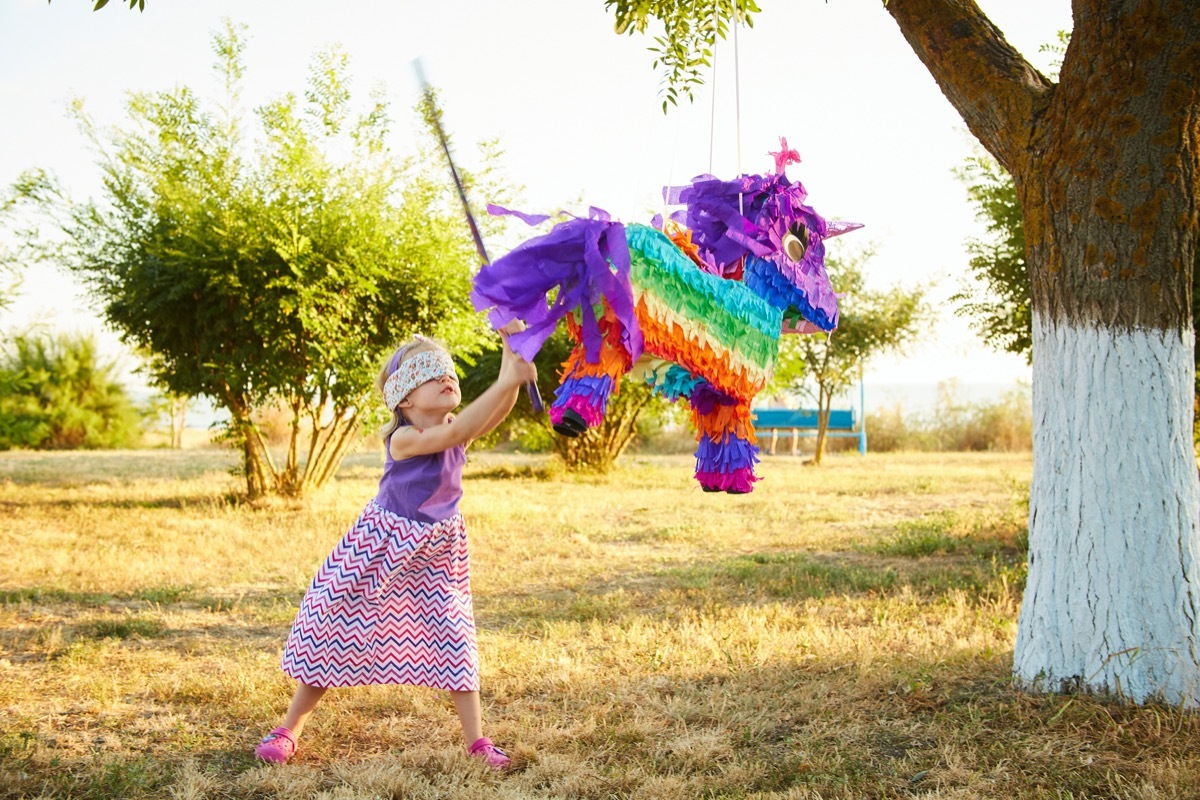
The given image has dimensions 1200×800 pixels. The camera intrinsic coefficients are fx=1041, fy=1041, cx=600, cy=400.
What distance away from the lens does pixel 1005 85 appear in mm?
3514

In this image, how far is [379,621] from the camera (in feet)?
10.1

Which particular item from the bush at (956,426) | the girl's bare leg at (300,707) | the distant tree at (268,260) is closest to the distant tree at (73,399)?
the distant tree at (268,260)

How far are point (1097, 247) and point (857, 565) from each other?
11.7 feet

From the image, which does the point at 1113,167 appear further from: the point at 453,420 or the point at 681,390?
the point at 453,420

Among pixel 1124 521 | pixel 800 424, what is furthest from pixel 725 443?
pixel 800 424

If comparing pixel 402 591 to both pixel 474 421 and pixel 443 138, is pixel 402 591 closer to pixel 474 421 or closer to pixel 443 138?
pixel 474 421

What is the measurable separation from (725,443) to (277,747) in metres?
1.60

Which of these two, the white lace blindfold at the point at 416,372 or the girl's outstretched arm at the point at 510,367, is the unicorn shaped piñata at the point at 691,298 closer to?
the girl's outstretched arm at the point at 510,367

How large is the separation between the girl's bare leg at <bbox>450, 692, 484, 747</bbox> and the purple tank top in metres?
0.54

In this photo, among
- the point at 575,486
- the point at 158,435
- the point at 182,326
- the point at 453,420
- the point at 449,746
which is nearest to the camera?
the point at 453,420

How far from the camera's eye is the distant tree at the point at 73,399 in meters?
17.5

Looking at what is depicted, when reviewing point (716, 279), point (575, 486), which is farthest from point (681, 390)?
point (575, 486)

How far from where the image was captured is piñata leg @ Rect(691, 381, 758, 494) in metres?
2.88

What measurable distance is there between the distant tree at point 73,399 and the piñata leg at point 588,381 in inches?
667
